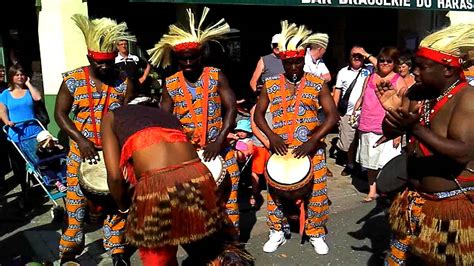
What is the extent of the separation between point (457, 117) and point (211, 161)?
80.7 inches

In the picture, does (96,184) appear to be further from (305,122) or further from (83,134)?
(305,122)

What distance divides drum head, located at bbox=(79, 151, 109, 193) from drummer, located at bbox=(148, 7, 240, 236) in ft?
2.56

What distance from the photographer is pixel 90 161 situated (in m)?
4.34

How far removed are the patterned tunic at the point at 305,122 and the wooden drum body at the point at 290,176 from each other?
123 millimetres

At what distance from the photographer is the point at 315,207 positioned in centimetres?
494

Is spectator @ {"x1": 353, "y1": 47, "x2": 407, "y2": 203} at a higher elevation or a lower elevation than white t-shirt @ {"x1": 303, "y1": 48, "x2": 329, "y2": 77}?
lower

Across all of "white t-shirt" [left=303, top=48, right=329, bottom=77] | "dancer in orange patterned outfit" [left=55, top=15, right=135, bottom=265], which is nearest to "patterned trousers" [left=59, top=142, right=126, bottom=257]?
"dancer in orange patterned outfit" [left=55, top=15, right=135, bottom=265]

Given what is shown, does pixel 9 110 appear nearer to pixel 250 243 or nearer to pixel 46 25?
pixel 46 25

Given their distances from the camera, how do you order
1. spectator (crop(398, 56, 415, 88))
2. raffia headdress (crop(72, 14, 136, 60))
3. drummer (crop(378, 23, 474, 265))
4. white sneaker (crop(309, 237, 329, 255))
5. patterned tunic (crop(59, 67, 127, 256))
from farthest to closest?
spectator (crop(398, 56, 415, 88)) < white sneaker (crop(309, 237, 329, 255)) < patterned tunic (crop(59, 67, 127, 256)) < raffia headdress (crop(72, 14, 136, 60)) < drummer (crop(378, 23, 474, 265))

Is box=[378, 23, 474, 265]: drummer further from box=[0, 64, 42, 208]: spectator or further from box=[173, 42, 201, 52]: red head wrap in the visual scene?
box=[0, 64, 42, 208]: spectator

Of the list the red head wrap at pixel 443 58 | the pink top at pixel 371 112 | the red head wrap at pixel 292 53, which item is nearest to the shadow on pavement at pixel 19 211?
the red head wrap at pixel 292 53

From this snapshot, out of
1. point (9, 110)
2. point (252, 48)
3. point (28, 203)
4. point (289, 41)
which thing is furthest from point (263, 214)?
point (252, 48)

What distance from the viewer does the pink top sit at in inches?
241

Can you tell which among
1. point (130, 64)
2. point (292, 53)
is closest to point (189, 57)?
point (292, 53)
